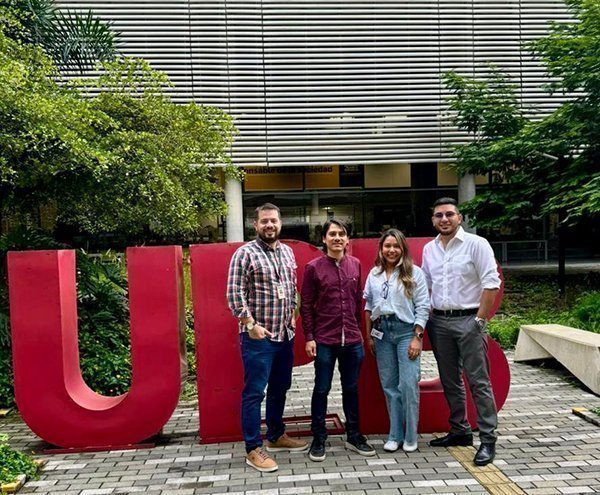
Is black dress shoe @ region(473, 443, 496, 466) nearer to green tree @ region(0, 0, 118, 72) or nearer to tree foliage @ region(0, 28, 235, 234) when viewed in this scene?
tree foliage @ region(0, 28, 235, 234)

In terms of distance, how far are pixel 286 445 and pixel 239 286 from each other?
1.43 meters

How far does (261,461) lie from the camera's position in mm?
3975

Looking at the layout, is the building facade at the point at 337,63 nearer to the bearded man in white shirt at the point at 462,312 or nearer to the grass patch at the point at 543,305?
the grass patch at the point at 543,305

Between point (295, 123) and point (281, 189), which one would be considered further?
point (281, 189)

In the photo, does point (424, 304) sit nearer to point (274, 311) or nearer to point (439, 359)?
point (439, 359)

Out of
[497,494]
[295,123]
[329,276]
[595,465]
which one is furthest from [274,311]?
[295,123]

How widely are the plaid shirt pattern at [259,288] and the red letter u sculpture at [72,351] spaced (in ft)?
2.80

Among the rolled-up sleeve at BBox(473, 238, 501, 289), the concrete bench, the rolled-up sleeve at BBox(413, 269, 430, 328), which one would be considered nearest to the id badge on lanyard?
the rolled-up sleeve at BBox(413, 269, 430, 328)

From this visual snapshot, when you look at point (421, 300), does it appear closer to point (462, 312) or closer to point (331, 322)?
point (462, 312)

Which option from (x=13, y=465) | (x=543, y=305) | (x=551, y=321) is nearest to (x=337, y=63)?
(x=543, y=305)

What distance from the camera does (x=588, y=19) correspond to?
33.8ft

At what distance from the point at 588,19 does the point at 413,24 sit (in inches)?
236

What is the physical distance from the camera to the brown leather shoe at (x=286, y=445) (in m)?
4.36

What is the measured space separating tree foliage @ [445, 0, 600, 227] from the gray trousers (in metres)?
6.04
